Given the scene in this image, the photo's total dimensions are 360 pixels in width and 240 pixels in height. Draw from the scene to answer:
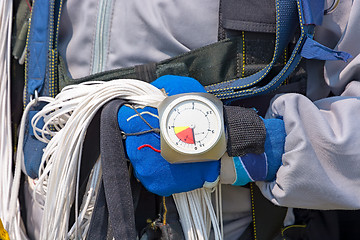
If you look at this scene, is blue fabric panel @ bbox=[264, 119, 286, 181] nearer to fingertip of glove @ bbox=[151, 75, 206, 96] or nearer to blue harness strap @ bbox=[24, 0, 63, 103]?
fingertip of glove @ bbox=[151, 75, 206, 96]

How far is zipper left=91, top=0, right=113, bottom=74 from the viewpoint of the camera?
0.95 metres

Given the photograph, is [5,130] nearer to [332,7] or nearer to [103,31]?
[103,31]

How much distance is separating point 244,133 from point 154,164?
0.18 m

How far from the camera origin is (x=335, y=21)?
860 millimetres

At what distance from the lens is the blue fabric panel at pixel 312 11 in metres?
0.79

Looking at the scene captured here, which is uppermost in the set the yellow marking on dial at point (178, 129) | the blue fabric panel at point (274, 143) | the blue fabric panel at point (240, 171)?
the yellow marking on dial at point (178, 129)

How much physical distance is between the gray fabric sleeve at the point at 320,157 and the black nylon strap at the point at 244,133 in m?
0.05

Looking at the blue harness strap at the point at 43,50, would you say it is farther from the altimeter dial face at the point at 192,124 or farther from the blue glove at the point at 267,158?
the blue glove at the point at 267,158

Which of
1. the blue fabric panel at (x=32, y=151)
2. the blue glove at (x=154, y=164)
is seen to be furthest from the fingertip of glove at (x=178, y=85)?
the blue fabric panel at (x=32, y=151)

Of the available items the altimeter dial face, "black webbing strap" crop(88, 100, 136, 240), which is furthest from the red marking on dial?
"black webbing strap" crop(88, 100, 136, 240)

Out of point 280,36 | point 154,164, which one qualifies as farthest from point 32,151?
point 280,36

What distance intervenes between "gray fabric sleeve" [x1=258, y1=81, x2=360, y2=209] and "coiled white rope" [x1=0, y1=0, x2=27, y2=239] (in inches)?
26.8

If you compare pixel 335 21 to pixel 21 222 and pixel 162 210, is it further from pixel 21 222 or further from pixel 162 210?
pixel 21 222

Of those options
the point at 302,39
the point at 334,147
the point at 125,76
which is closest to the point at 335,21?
the point at 302,39
